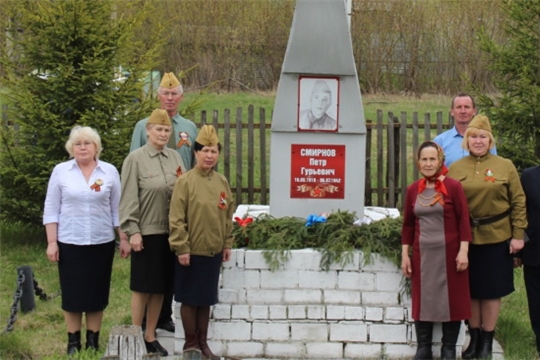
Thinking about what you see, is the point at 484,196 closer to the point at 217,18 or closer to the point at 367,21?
the point at 367,21

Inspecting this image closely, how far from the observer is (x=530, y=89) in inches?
368

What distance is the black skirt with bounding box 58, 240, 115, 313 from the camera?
5.82 meters

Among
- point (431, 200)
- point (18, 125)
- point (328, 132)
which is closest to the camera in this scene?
point (431, 200)

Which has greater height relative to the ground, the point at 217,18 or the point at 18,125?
the point at 217,18

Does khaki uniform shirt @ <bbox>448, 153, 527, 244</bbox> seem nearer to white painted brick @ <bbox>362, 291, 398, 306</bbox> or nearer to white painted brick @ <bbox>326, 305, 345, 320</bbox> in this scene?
white painted brick @ <bbox>362, 291, 398, 306</bbox>

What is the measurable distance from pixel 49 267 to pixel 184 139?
11.5 feet

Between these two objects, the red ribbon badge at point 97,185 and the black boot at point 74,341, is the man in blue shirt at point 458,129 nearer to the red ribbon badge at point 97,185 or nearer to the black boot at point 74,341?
the red ribbon badge at point 97,185

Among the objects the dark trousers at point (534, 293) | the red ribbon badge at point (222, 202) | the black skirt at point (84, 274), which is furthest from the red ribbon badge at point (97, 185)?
the dark trousers at point (534, 293)

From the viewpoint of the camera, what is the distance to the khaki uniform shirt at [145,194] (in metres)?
5.71

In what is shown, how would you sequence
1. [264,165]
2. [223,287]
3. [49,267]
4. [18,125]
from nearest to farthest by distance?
[223,287] < [49,267] < [18,125] < [264,165]

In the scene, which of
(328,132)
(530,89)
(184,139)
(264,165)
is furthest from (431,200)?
(264,165)

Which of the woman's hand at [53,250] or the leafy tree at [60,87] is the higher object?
the leafy tree at [60,87]

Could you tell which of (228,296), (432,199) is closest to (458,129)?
(432,199)

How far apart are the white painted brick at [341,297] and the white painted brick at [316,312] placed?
0.07 meters
